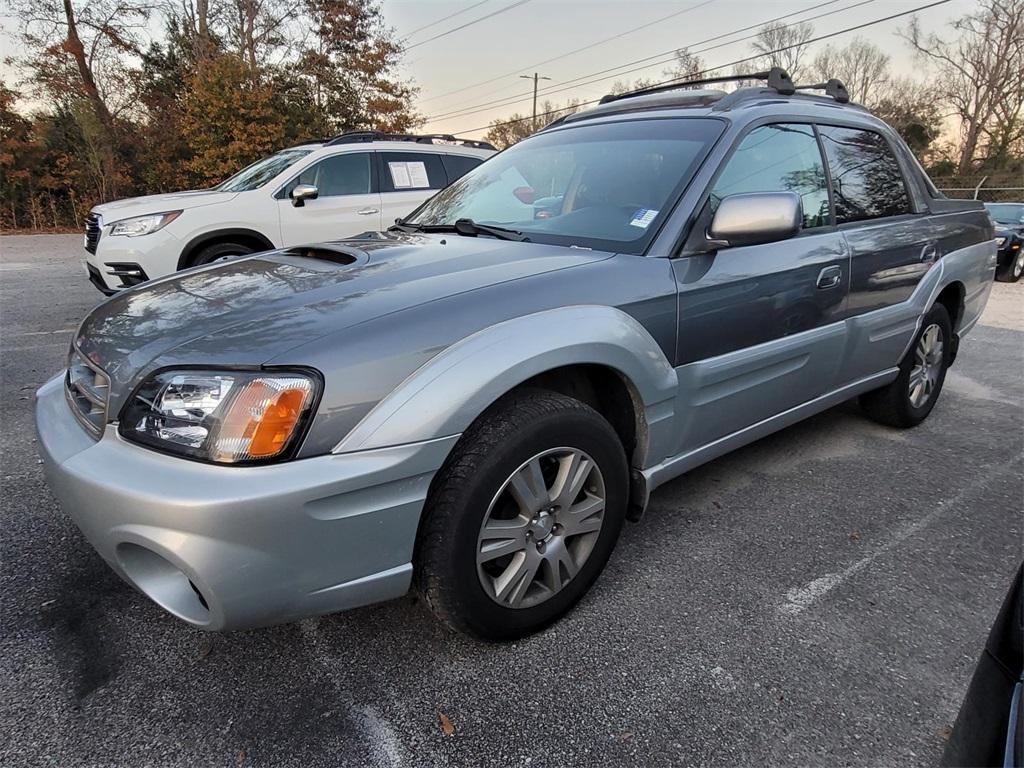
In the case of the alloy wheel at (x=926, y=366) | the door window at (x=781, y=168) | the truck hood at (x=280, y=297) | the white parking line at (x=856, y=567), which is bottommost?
the white parking line at (x=856, y=567)

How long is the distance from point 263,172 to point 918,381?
6.49 m

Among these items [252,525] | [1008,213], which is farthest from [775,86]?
[1008,213]

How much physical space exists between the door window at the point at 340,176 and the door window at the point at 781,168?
513 cm

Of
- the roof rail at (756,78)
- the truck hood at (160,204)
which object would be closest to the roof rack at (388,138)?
the truck hood at (160,204)

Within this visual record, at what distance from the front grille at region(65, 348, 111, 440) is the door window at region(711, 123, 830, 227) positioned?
218cm

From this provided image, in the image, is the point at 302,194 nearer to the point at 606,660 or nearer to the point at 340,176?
the point at 340,176

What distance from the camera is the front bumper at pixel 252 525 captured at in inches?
58.7

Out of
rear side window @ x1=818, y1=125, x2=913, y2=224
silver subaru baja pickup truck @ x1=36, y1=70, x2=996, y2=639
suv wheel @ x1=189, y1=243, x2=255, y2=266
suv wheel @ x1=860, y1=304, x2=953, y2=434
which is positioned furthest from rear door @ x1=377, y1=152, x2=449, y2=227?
suv wheel @ x1=860, y1=304, x2=953, y2=434

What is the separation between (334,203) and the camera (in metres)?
6.83

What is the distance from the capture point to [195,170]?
2028 centimetres

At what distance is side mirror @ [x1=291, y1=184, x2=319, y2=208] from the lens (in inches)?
247

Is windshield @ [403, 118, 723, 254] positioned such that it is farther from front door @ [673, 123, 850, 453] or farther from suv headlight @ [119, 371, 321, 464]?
suv headlight @ [119, 371, 321, 464]

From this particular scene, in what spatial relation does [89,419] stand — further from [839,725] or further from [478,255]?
[839,725]

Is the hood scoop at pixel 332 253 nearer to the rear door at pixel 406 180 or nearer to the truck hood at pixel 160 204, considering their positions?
the truck hood at pixel 160 204
